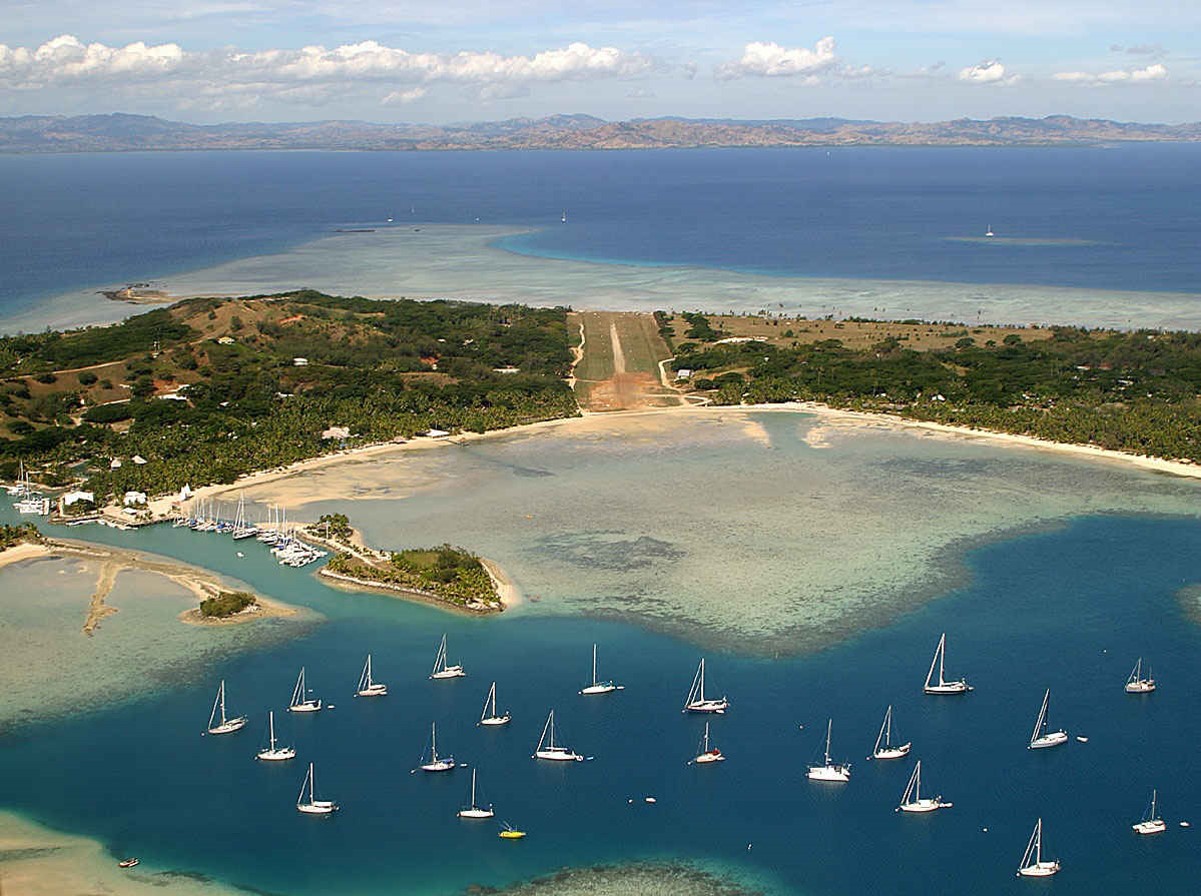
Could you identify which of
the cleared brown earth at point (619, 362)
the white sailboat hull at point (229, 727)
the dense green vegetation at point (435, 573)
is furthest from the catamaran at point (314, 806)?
the cleared brown earth at point (619, 362)

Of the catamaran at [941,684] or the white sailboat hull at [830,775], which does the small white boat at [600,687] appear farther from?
the catamaran at [941,684]

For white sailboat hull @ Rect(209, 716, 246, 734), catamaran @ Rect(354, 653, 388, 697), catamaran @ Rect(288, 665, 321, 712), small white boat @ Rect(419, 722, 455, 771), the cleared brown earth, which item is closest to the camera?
small white boat @ Rect(419, 722, 455, 771)

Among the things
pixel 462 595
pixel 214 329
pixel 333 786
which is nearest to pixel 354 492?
pixel 462 595

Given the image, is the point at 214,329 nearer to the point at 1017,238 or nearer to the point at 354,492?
the point at 354,492

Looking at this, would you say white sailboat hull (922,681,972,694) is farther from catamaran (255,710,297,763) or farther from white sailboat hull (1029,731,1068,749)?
catamaran (255,710,297,763)

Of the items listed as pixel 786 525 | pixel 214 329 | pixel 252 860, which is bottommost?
pixel 252 860

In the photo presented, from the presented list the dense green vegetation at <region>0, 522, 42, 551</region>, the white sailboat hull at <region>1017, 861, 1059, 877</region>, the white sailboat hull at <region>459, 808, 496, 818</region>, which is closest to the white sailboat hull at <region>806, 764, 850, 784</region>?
the white sailboat hull at <region>1017, 861, 1059, 877</region>
